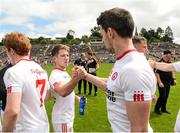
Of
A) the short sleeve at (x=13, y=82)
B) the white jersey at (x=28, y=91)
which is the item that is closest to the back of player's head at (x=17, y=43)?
the white jersey at (x=28, y=91)

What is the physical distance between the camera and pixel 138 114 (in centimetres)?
304

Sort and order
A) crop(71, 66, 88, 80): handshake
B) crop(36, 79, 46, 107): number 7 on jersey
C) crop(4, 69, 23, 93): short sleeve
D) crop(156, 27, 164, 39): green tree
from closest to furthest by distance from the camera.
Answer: crop(4, 69, 23, 93): short sleeve
crop(36, 79, 46, 107): number 7 on jersey
crop(71, 66, 88, 80): handshake
crop(156, 27, 164, 39): green tree

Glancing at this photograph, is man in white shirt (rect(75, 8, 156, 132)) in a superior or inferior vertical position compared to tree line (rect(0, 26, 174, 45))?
inferior

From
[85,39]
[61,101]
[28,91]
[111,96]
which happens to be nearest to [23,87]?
[28,91]

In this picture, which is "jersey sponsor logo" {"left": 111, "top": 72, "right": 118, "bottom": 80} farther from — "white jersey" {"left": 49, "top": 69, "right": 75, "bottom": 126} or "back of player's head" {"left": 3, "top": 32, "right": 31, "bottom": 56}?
"white jersey" {"left": 49, "top": 69, "right": 75, "bottom": 126}

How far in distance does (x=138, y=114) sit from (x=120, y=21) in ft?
2.71

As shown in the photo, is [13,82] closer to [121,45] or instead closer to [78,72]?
[78,72]

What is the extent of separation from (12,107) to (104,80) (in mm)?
1576

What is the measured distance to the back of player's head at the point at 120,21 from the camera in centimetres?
315

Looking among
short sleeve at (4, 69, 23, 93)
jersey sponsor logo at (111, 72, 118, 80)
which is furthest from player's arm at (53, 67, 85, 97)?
jersey sponsor logo at (111, 72, 118, 80)

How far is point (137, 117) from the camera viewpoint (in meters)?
3.05

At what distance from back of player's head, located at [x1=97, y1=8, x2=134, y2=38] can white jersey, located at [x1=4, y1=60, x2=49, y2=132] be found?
1348 mm

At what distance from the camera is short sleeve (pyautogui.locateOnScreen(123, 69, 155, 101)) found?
298 centimetres

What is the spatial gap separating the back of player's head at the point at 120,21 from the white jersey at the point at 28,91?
135cm
